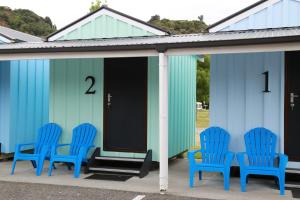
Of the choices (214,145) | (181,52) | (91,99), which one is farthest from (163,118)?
(91,99)

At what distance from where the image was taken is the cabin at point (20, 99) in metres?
8.46

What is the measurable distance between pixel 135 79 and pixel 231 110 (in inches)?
74.8

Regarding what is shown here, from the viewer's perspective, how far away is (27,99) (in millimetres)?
8945

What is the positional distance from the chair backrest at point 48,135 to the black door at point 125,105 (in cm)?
97

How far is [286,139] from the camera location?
638cm

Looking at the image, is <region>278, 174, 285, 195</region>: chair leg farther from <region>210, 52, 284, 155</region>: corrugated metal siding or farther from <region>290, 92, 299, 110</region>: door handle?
<region>290, 92, 299, 110</region>: door handle

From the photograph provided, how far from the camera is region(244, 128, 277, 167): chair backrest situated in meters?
6.20

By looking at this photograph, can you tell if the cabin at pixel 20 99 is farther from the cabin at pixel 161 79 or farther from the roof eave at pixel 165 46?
the roof eave at pixel 165 46

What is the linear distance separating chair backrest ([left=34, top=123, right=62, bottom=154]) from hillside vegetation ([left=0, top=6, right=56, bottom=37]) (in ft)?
83.8

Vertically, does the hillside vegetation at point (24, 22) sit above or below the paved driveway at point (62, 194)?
above

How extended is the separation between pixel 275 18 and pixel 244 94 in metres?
1.49

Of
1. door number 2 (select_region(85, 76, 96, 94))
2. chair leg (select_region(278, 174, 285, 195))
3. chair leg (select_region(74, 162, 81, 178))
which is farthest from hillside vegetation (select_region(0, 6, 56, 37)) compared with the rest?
chair leg (select_region(278, 174, 285, 195))

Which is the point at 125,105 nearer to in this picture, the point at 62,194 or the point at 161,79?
the point at 161,79

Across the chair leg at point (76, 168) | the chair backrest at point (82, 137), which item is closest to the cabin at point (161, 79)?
the chair backrest at point (82, 137)
